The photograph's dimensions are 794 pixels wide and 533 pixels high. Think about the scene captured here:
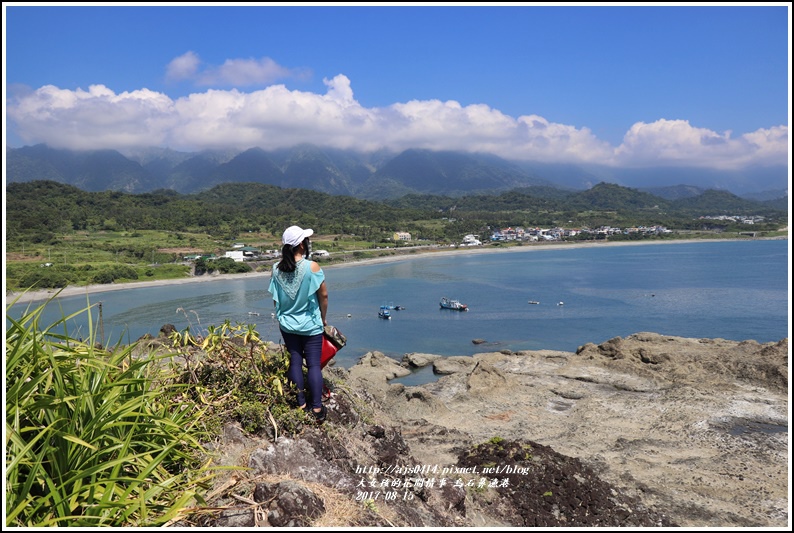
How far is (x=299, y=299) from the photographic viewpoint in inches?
155

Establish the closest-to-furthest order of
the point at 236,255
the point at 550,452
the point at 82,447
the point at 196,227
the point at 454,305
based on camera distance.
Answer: the point at 82,447
the point at 550,452
the point at 454,305
the point at 236,255
the point at 196,227

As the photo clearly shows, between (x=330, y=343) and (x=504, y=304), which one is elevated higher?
(x=330, y=343)

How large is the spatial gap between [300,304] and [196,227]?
83.5m

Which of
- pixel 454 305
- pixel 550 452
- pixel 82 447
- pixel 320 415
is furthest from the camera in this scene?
pixel 454 305

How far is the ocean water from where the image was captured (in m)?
29.4

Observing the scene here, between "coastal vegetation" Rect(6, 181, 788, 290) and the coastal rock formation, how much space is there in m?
27.9

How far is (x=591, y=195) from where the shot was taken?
577ft

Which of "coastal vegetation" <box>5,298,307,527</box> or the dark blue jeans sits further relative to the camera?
the dark blue jeans

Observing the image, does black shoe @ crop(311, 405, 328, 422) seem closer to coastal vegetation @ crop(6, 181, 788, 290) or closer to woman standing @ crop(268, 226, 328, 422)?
woman standing @ crop(268, 226, 328, 422)

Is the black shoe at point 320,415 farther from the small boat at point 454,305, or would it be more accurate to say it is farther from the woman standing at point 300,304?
the small boat at point 454,305

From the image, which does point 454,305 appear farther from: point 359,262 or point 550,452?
point 550,452

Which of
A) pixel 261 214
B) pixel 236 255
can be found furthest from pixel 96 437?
pixel 261 214

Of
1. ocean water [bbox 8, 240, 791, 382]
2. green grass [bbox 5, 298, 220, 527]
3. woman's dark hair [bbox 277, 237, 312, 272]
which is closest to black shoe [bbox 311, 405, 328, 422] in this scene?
green grass [bbox 5, 298, 220, 527]

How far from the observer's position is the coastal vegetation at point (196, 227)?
52.1 m
